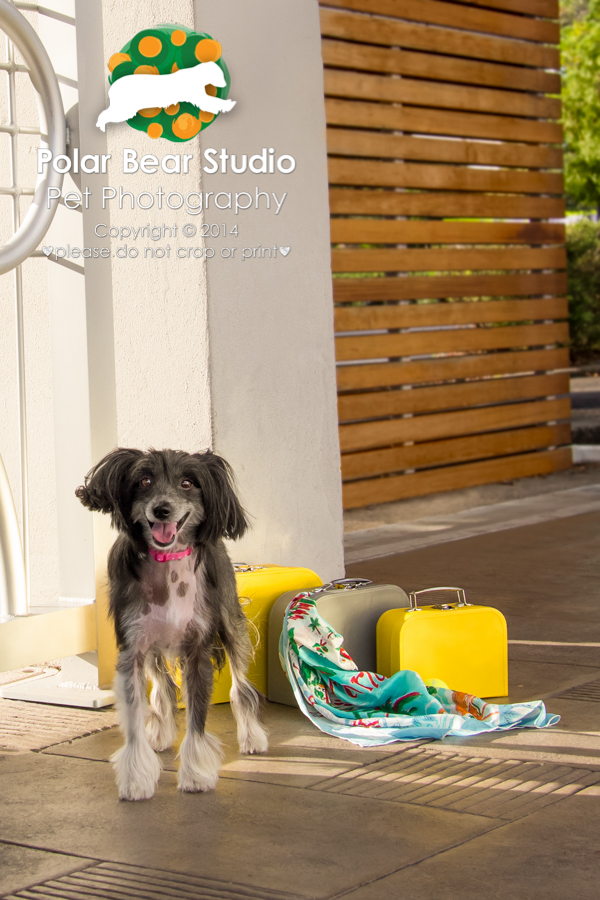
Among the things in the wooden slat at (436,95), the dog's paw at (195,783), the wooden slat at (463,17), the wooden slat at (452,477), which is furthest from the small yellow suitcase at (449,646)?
the wooden slat at (463,17)

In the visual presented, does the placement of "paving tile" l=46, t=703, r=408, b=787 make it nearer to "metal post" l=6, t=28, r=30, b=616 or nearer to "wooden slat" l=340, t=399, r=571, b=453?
"metal post" l=6, t=28, r=30, b=616

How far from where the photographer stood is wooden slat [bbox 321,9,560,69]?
8.20m

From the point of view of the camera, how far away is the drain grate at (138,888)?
2.41m

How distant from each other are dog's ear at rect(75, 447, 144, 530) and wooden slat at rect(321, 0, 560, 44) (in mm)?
5876

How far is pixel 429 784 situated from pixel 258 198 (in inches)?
93.8

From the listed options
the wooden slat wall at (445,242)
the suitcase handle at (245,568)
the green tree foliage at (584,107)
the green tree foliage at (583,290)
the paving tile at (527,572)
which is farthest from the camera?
the green tree foliage at (584,107)

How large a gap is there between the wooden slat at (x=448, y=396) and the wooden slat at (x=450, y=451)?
0.89 ft

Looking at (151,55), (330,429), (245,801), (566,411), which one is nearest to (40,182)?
(151,55)

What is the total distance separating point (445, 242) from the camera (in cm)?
902

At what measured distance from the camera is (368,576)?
588 centimetres

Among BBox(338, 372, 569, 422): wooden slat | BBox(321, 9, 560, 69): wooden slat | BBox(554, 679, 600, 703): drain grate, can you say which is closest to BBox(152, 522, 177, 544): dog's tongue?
BBox(554, 679, 600, 703): drain grate

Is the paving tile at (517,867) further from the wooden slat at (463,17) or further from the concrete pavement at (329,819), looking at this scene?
the wooden slat at (463,17)

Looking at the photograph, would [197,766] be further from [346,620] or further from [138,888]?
[346,620]

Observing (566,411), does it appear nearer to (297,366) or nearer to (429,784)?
(297,366)
